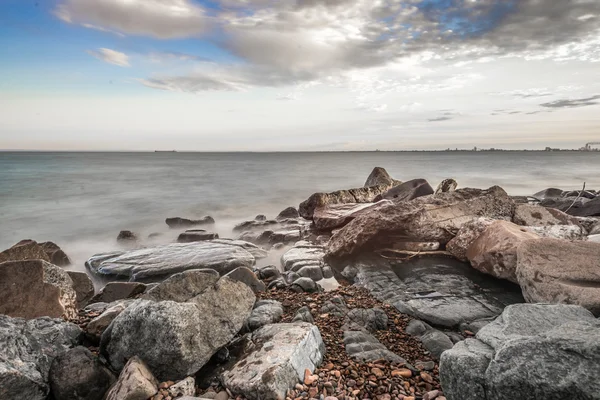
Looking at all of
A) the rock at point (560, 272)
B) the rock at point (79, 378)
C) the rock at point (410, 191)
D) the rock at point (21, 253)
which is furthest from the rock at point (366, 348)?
the rock at point (410, 191)

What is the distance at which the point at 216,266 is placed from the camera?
285 inches

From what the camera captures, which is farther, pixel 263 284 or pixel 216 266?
pixel 216 266

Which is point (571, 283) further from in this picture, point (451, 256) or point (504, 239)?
point (451, 256)

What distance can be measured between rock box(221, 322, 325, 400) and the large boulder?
1.19 meters

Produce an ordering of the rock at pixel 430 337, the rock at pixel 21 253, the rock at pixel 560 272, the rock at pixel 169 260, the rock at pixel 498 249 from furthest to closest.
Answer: the rock at pixel 169 260
the rock at pixel 21 253
the rock at pixel 498 249
the rock at pixel 560 272
the rock at pixel 430 337

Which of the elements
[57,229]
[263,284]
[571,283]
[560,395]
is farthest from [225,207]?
[560,395]

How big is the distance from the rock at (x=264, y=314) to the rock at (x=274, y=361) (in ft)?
1.57

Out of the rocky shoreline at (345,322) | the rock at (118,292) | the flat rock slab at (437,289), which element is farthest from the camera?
the rock at (118,292)

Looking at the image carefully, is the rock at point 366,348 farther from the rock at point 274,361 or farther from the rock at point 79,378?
the rock at point 79,378

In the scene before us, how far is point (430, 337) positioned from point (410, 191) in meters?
8.89

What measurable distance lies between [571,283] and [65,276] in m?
6.36

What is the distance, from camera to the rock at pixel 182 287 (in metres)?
3.89

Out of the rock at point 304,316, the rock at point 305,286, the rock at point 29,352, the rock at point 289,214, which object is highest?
the rock at point 29,352

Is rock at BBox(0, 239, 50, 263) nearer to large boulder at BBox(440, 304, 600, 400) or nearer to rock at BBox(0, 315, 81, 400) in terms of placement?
rock at BBox(0, 315, 81, 400)
